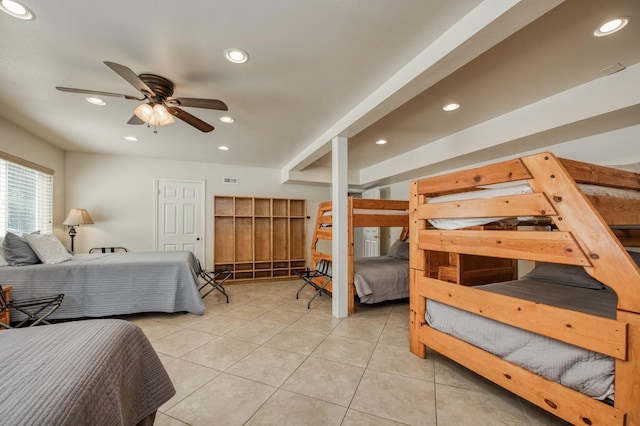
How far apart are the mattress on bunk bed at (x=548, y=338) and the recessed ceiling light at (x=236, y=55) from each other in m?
2.48

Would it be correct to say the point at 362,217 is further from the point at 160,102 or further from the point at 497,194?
the point at 160,102

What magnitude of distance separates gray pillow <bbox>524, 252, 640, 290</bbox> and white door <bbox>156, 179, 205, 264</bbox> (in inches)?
208

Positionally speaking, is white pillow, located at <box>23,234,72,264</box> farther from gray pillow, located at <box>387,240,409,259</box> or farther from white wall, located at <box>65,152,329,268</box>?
gray pillow, located at <box>387,240,409,259</box>

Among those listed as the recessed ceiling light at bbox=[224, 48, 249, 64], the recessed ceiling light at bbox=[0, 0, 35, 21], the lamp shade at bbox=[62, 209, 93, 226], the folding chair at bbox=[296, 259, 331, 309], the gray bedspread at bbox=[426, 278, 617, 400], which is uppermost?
the recessed ceiling light at bbox=[224, 48, 249, 64]

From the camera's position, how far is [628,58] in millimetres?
1988

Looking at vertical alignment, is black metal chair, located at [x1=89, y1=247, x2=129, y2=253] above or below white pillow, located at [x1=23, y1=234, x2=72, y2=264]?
below

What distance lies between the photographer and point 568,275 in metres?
2.44

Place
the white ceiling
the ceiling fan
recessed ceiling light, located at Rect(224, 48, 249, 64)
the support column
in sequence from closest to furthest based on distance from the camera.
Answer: the white ceiling
recessed ceiling light, located at Rect(224, 48, 249, 64)
the ceiling fan
the support column

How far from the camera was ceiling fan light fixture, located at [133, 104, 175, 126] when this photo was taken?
2236mm

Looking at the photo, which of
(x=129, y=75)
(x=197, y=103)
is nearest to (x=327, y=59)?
(x=197, y=103)

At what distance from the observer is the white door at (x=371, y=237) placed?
5804 mm

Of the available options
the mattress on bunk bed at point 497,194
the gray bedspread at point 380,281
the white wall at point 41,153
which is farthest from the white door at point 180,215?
the mattress on bunk bed at point 497,194

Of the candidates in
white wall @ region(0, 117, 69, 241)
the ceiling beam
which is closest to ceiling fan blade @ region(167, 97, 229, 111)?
the ceiling beam

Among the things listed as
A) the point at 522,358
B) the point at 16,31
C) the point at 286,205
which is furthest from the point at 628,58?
the point at 286,205
